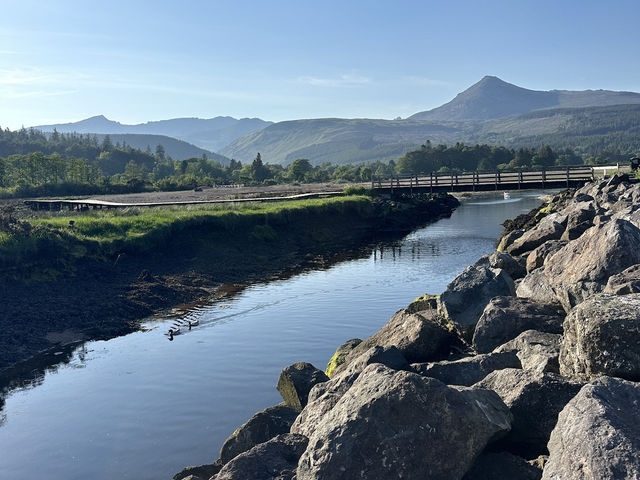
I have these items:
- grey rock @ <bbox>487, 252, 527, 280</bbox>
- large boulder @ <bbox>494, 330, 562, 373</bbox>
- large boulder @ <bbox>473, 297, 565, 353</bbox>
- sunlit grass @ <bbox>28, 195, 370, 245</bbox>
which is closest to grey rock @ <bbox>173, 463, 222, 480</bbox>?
large boulder @ <bbox>494, 330, 562, 373</bbox>

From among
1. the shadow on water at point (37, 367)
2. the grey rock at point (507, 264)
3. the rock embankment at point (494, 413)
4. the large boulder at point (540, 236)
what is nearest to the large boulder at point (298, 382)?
the rock embankment at point (494, 413)

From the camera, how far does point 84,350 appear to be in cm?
2259

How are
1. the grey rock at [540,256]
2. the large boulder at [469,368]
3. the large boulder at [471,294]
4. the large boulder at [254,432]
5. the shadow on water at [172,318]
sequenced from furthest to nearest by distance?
the shadow on water at [172,318]
the grey rock at [540,256]
the large boulder at [471,294]
the large boulder at [254,432]
the large boulder at [469,368]

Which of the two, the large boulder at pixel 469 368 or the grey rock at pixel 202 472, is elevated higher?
the large boulder at pixel 469 368

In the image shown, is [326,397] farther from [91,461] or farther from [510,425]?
[91,461]

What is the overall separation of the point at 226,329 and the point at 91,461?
10669 mm

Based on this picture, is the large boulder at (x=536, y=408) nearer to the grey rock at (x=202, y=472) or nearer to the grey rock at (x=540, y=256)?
the grey rock at (x=202, y=472)

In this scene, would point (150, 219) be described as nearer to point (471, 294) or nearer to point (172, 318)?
point (172, 318)

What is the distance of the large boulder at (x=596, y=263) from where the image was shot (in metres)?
12.2

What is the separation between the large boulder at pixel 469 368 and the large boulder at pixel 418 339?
1.65 meters

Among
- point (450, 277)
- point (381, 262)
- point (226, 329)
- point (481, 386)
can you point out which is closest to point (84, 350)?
point (226, 329)

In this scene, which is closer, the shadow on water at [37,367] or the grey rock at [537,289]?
the grey rock at [537,289]

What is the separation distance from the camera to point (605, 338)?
330 inches

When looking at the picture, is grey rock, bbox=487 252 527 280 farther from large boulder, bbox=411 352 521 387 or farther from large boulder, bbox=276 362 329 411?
large boulder, bbox=411 352 521 387
